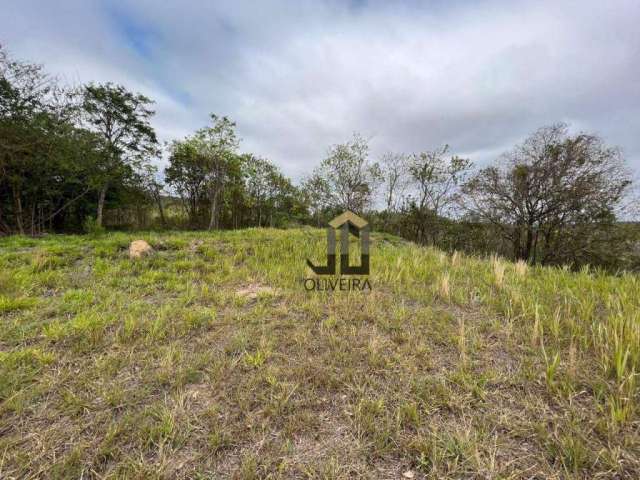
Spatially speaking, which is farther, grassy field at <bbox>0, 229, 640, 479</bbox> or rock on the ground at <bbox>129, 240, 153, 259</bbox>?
rock on the ground at <bbox>129, 240, 153, 259</bbox>

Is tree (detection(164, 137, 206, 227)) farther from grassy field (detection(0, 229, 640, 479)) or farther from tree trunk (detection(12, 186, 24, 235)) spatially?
grassy field (detection(0, 229, 640, 479))

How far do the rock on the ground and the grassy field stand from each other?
146 centimetres

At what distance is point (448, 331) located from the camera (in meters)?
2.26

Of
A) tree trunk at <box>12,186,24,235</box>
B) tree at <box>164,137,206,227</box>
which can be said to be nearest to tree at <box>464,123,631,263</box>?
tree at <box>164,137,206,227</box>

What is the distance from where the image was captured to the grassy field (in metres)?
1.11

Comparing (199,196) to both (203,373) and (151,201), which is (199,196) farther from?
(203,373)

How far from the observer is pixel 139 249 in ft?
15.3

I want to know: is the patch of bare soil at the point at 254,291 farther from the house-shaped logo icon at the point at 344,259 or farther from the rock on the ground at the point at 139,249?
the rock on the ground at the point at 139,249

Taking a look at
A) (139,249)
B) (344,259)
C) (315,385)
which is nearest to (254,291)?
(315,385)

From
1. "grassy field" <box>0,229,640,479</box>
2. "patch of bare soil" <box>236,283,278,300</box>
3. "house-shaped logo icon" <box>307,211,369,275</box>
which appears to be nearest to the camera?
"grassy field" <box>0,229,640,479</box>

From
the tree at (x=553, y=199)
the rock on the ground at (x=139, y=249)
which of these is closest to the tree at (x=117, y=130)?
the rock on the ground at (x=139, y=249)

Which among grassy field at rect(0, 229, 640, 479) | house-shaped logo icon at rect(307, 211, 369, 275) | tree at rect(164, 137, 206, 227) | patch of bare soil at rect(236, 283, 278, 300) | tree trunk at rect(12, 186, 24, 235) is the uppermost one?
tree at rect(164, 137, 206, 227)

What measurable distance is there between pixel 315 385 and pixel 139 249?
4987 mm

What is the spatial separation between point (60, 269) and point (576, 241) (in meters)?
18.8
